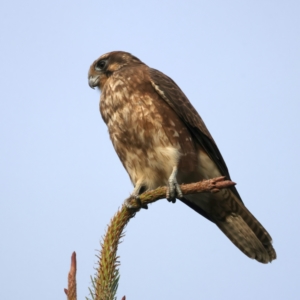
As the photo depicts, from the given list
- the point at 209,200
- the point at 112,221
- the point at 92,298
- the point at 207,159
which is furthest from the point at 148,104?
the point at 92,298

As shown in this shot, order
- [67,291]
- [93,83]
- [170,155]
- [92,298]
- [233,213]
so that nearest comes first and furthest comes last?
1. [67,291]
2. [92,298]
3. [170,155]
4. [233,213]
5. [93,83]

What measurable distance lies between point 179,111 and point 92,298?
2548 millimetres

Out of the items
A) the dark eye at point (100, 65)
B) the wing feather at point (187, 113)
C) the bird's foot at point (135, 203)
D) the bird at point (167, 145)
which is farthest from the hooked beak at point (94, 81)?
the bird's foot at point (135, 203)

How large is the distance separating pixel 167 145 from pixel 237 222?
1.05 metres

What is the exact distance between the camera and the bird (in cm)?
430

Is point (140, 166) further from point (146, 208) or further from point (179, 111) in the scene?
point (146, 208)

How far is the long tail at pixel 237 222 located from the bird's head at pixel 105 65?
1562 millimetres

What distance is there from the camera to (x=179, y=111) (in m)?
4.48

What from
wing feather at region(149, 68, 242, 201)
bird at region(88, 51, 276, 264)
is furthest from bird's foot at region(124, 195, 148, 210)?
wing feather at region(149, 68, 242, 201)

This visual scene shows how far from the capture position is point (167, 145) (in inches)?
168

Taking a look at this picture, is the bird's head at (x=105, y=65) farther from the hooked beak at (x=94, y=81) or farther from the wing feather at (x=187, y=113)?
the wing feather at (x=187, y=113)

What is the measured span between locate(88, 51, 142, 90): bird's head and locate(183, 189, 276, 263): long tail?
5.13ft

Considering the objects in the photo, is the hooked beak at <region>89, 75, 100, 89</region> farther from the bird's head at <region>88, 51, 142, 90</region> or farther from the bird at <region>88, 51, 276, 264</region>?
the bird at <region>88, 51, 276, 264</region>

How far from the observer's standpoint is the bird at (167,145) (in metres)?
4.30
